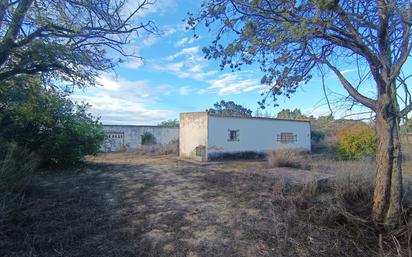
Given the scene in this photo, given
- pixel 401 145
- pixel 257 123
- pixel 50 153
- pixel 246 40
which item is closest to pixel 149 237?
pixel 246 40

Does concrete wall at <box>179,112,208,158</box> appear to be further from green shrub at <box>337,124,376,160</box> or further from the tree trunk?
the tree trunk

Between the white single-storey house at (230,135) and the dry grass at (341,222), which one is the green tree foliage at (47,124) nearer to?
the dry grass at (341,222)

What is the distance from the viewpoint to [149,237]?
13.0 feet

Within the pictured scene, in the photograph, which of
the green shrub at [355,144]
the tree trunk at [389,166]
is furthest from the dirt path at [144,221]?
the green shrub at [355,144]

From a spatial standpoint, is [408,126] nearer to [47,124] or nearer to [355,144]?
[47,124]

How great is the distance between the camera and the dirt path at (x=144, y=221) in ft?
12.0

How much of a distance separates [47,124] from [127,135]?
1387 centimetres

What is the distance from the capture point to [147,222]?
14.8 feet

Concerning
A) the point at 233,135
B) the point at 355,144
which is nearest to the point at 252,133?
the point at 233,135

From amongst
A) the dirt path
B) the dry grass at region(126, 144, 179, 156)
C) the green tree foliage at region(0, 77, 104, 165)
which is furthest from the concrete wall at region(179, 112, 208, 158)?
the dirt path

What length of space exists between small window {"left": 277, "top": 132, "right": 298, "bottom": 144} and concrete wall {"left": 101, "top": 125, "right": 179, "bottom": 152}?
10966mm

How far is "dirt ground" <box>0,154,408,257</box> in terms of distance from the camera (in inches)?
144

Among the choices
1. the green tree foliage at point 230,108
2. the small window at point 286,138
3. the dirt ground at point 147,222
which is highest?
the green tree foliage at point 230,108

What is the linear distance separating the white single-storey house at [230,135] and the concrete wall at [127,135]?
20.5 ft
